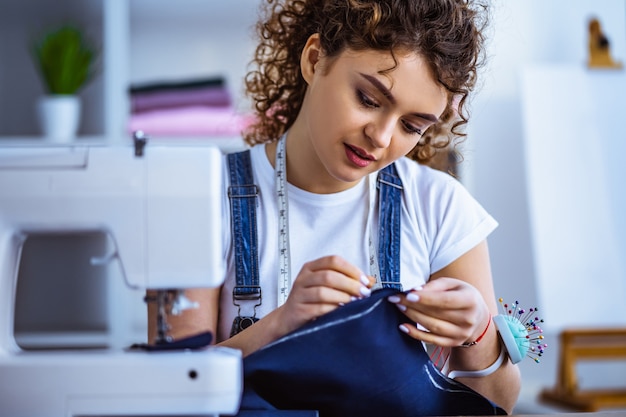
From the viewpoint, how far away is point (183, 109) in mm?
3172

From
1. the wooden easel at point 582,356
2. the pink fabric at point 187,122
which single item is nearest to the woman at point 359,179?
the pink fabric at point 187,122

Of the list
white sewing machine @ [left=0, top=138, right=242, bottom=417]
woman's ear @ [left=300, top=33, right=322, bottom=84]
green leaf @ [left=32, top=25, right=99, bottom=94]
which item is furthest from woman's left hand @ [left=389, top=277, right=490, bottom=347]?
green leaf @ [left=32, top=25, right=99, bottom=94]

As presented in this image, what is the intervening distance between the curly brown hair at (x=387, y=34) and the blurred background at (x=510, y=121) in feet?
4.28

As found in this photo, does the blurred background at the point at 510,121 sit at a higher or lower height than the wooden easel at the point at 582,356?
higher

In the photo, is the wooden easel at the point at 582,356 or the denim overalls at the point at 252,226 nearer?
the denim overalls at the point at 252,226

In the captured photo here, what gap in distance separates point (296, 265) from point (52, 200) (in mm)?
596

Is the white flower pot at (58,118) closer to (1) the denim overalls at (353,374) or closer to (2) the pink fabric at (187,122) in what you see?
(2) the pink fabric at (187,122)

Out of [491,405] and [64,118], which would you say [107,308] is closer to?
[64,118]

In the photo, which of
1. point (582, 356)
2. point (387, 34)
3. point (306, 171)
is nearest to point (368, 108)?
point (387, 34)

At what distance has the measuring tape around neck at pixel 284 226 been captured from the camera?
1.62 metres

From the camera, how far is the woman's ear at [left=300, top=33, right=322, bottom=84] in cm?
159

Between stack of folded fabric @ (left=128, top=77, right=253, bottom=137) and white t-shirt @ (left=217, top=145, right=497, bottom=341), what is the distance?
1.46 m

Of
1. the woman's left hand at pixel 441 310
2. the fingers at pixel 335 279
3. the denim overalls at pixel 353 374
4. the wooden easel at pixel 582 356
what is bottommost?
the wooden easel at pixel 582 356

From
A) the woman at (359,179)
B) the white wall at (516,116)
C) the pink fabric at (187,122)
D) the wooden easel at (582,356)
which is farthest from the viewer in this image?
the white wall at (516,116)
